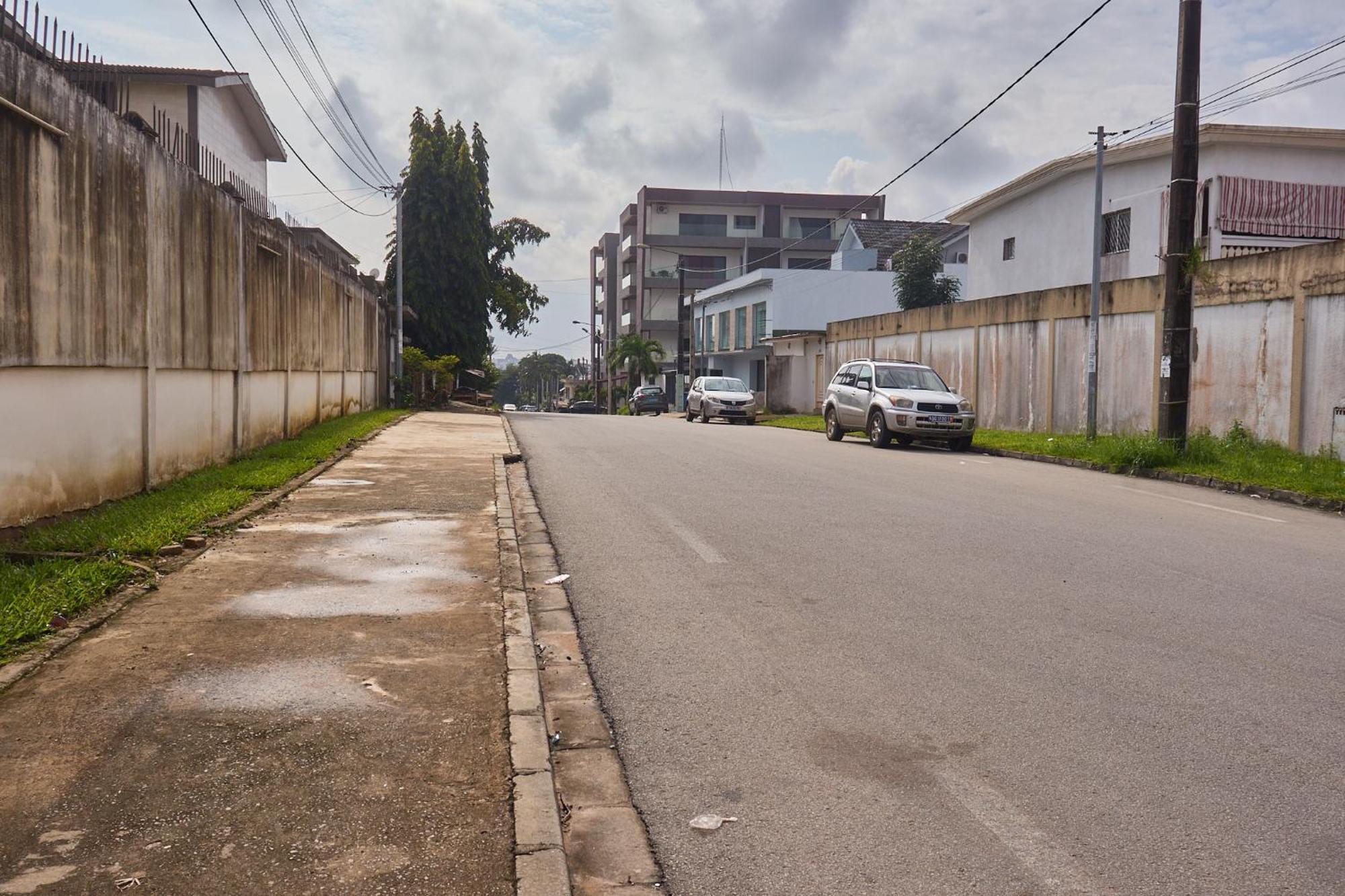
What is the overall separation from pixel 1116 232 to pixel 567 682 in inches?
1094

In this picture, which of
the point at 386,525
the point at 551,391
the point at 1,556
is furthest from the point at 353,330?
the point at 551,391

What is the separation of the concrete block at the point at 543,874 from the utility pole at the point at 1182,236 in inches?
610

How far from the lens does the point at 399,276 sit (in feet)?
129

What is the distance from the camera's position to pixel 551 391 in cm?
14700

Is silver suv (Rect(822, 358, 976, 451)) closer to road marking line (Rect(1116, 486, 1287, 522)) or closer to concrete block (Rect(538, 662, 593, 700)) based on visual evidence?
road marking line (Rect(1116, 486, 1287, 522))

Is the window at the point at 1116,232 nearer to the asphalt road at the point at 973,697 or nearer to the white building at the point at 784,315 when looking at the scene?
the white building at the point at 784,315

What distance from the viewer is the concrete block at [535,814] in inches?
138

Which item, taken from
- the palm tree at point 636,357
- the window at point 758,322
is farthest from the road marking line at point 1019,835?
the palm tree at point 636,357

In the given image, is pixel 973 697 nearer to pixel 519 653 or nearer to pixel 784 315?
pixel 519 653

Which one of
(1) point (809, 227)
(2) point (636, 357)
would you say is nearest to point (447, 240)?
(2) point (636, 357)

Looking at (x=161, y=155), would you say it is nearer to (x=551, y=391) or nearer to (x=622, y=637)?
(x=622, y=637)

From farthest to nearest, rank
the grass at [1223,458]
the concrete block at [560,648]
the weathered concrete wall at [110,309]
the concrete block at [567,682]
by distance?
the grass at [1223,458], the weathered concrete wall at [110,309], the concrete block at [560,648], the concrete block at [567,682]

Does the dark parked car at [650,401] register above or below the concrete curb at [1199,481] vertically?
above

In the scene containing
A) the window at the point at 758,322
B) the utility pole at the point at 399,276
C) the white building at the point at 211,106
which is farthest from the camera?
the window at the point at 758,322
